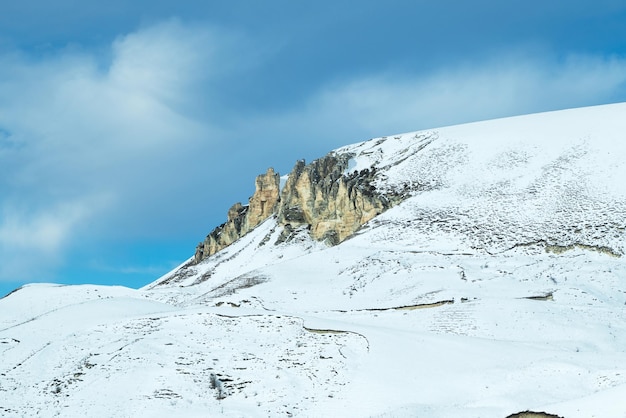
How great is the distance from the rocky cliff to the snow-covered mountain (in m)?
0.38

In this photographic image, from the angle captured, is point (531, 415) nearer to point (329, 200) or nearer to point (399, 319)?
point (399, 319)

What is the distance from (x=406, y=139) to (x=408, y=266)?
51.4 meters

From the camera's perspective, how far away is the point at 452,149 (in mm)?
77125

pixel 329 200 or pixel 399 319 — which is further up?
pixel 329 200

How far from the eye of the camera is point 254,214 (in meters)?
91.9

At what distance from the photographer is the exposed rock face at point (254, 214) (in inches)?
3607

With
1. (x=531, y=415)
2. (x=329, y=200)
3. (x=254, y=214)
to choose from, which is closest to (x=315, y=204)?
(x=329, y=200)

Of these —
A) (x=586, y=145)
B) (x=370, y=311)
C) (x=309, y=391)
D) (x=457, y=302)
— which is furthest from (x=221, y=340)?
(x=586, y=145)

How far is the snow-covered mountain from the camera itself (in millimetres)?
21453

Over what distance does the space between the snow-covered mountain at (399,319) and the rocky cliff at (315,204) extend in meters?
0.38

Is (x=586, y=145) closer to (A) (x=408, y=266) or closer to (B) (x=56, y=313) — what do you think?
(A) (x=408, y=266)

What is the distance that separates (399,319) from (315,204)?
44.2 metres

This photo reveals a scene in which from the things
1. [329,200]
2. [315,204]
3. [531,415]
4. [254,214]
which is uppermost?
[254,214]

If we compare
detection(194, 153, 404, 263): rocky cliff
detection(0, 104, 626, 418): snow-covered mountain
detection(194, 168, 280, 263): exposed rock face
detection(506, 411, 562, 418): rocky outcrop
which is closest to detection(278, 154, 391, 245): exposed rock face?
detection(194, 153, 404, 263): rocky cliff
